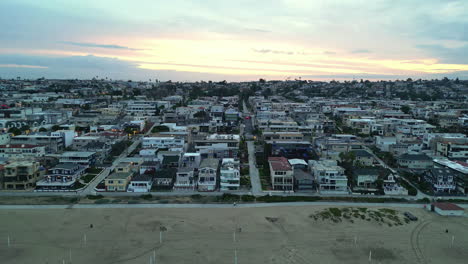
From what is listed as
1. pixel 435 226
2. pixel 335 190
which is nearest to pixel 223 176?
pixel 335 190

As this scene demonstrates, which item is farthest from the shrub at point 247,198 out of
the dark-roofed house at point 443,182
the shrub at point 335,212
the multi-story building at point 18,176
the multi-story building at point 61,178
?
the multi-story building at point 18,176

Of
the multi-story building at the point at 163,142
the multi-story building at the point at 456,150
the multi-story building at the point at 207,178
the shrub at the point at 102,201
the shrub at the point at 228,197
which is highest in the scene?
the multi-story building at the point at 456,150

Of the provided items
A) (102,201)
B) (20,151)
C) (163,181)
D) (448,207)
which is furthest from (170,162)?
(448,207)

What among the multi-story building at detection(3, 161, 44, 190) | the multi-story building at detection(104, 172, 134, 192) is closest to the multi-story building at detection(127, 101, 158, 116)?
the multi-story building at detection(3, 161, 44, 190)

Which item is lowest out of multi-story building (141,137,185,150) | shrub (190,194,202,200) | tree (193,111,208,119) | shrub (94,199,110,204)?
shrub (94,199,110,204)

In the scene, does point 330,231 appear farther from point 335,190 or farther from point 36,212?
point 36,212

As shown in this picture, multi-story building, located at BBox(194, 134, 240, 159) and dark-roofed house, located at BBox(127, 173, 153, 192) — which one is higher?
multi-story building, located at BBox(194, 134, 240, 159)

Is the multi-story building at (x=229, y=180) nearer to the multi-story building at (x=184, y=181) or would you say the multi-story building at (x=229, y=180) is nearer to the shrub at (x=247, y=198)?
the shrub at (x=247, y=198)

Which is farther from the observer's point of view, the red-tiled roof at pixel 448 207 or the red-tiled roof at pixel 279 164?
the red-tiled roof at pixel 279 164

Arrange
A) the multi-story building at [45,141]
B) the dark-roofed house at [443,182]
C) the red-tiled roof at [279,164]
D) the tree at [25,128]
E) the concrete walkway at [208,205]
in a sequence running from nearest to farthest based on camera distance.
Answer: the concrete walkway at [208,205], the dark-roofed house at [443,182], the red-tiled roof at [279,164], the multi-story building at [45,141], the tree at [25,128]

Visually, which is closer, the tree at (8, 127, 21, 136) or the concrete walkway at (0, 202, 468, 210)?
the concrete walkway at (0, 202, 468, 210)

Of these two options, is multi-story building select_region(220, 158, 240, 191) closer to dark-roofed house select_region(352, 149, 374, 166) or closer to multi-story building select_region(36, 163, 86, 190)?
multi-story building select_region(36, 163, 86, 190)
